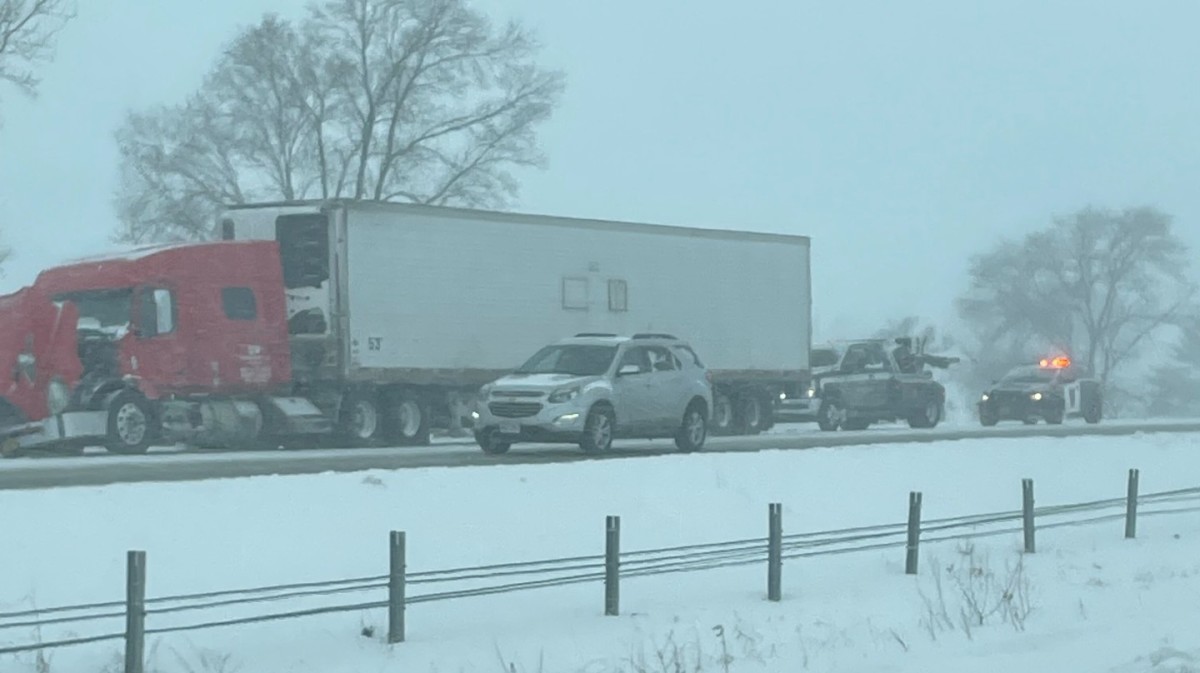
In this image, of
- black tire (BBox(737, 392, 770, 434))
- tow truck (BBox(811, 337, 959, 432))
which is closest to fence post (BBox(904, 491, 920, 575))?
black tire (BBox(737, 392, 770, 434))

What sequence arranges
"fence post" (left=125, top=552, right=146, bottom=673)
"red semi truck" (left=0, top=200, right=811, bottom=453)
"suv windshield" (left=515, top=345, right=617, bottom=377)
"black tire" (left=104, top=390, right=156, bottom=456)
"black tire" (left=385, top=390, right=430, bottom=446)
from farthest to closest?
1. "black tire" (left=385, top=390, right=430, bottom=446)
2. "red semi truck" (left=0, top=200, right=811, bottom=453)
3. "suv windshield" (left=515, top=345, right=617, bottom=377)
4. "black tire" (left=104, top=390, right=156, bottom=456)
5. "fence post" (left=125, top=552, right=146, bottom=673)

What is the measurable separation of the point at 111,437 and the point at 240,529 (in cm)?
1038

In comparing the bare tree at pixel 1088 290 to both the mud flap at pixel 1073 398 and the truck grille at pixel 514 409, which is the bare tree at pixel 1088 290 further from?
the truck grille at pixel 514 409

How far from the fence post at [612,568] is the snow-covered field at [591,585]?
21 centimetres

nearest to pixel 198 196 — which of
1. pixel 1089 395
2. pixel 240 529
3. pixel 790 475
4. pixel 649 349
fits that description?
pixel 1089 395

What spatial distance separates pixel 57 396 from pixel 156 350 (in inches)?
71.2

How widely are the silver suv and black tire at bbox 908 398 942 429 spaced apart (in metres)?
14.9

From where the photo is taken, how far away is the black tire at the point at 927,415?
43938mm

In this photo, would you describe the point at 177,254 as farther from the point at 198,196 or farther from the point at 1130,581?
the point at 198,196

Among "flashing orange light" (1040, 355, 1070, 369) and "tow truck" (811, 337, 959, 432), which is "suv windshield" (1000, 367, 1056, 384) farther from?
"tow truck" (811, 337, 959, 432)

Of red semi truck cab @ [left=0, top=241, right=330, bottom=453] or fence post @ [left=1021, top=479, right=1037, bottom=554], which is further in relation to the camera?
red semi truck cab @ [left=0, top=241, right=330, bottom=453]

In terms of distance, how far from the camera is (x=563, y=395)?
2678cm

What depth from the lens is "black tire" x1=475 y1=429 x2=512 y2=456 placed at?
89.2ft

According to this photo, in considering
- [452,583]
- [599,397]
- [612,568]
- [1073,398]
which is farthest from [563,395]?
[1073,398]
